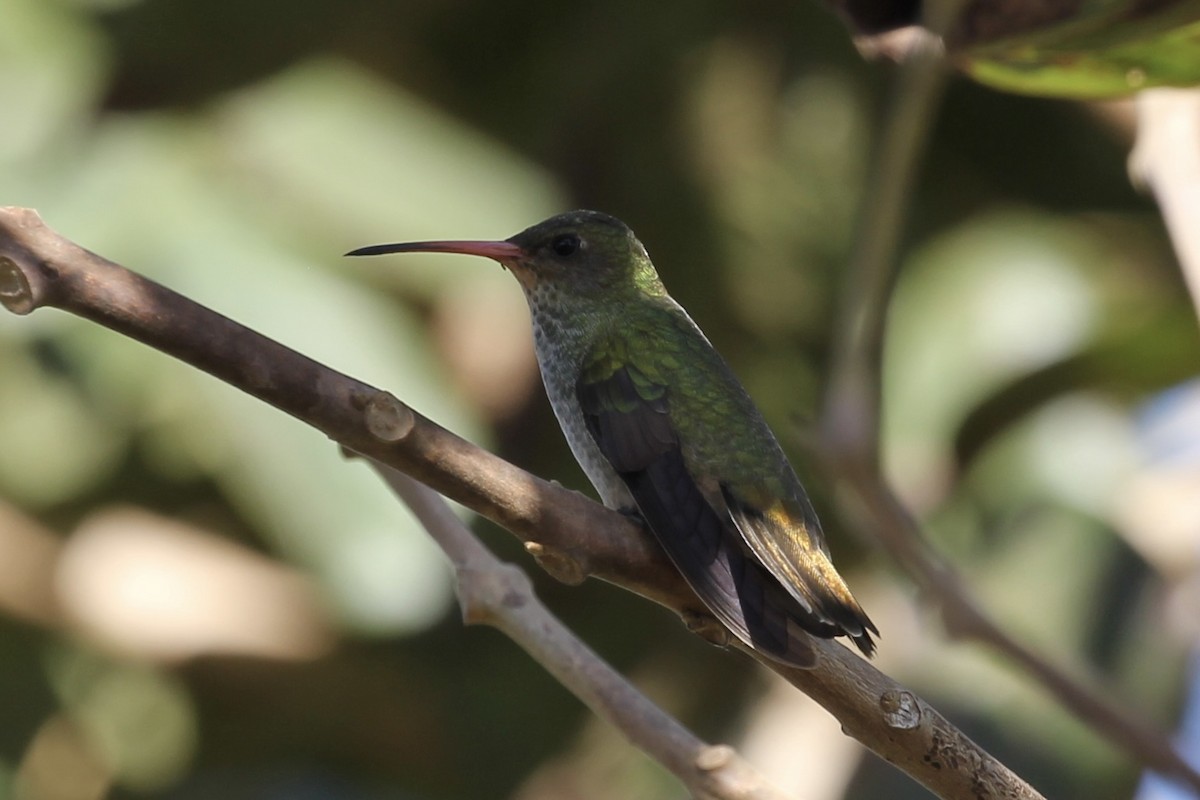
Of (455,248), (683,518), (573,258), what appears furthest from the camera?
(573,258)

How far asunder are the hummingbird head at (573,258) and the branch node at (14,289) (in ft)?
5.33

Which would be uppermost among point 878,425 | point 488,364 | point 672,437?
point 488,364

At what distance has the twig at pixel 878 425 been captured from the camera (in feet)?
7.83

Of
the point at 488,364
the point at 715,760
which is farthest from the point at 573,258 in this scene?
the point at 488,364

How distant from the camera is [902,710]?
168cm

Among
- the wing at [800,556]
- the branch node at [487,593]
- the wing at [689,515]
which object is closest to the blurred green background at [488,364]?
the wing at [689,515]

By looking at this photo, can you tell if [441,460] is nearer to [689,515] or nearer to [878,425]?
[689,515]

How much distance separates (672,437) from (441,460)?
1166 millimetres

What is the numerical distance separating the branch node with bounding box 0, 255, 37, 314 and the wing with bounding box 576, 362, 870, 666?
0.91 m

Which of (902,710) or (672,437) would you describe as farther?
(672,437)

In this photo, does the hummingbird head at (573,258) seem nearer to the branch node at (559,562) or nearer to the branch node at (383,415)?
the branch node at (559,562)

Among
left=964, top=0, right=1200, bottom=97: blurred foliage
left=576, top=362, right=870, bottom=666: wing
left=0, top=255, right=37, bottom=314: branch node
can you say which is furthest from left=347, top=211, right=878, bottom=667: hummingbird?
left=0, top=255, right=37, bottom=314: branch node

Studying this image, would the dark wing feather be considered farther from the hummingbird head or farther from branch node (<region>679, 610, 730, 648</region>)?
the hummingbird head

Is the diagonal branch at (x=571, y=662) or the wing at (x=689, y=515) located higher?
the wing at (x=689, y=515)
